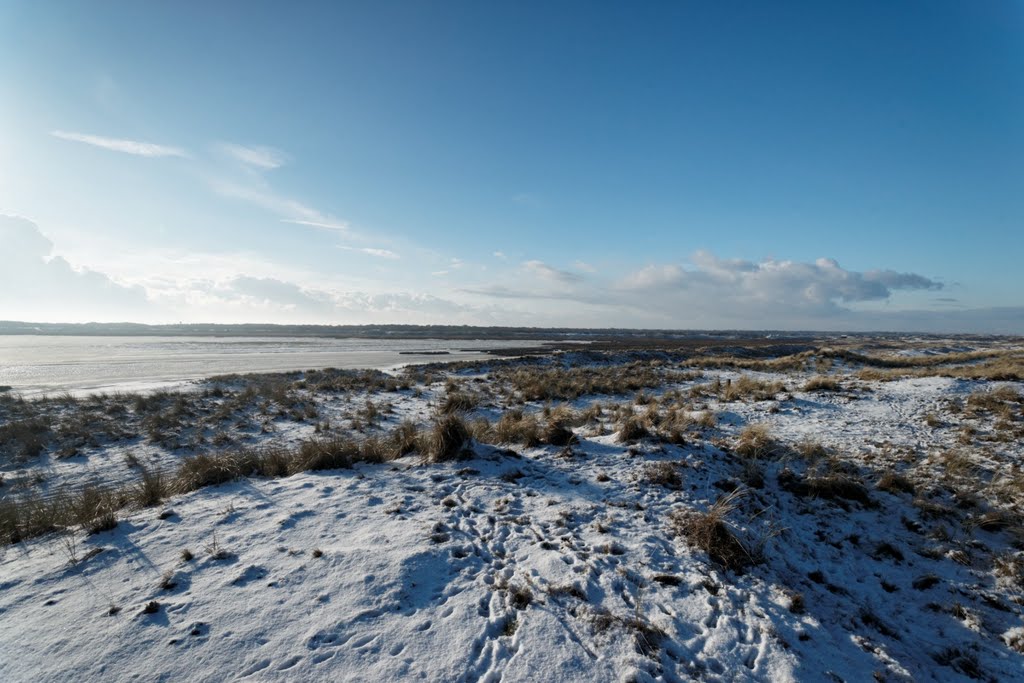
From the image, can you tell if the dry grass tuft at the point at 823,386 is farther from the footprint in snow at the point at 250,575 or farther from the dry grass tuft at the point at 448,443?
the footprint in snow at the point at 250,575

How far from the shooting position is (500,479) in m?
7.13

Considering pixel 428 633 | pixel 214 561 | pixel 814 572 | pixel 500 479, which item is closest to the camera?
pixel 428 633

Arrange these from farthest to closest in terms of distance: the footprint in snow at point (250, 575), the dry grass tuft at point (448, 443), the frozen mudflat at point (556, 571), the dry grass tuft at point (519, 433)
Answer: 1. the dry grass tuft at point (519, 433)
2. the dry grass tuft at point (448, 443)
3. the footprint in snow at point (250, 575)
4. the frozen mudflat at point (556, 571)

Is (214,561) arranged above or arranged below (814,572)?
above

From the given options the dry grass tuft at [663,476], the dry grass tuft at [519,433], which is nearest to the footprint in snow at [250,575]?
the dry grass tuft at [519,433]

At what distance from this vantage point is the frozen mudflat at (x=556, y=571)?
3.64 m

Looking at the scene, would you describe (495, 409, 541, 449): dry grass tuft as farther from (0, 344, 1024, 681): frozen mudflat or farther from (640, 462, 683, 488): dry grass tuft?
(640, 462, 683, 488): dry grass tuft

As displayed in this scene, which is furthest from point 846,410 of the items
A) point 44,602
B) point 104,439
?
point 104,439

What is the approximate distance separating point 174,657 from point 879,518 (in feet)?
29.9

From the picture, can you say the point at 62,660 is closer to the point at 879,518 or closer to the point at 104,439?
Answer: the point at 879,518

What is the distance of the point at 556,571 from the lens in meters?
4.71

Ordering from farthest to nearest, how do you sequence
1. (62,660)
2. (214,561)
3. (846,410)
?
(846,410) → (214,561) → (62,660)

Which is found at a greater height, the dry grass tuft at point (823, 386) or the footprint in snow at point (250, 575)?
the dry grass tuft at point (823, 386)

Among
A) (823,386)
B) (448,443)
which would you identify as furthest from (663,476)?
(823,386)
